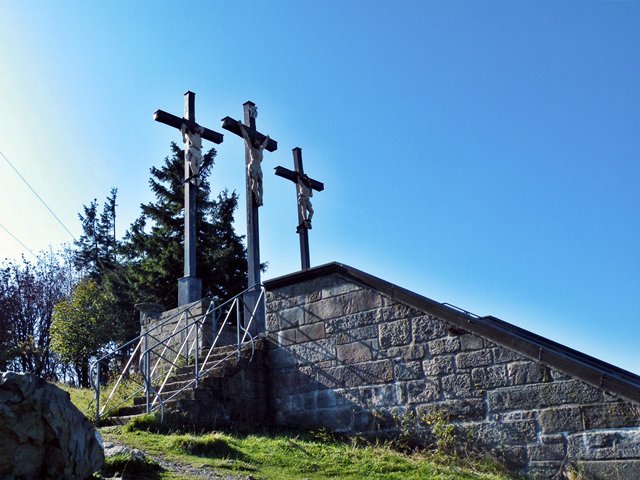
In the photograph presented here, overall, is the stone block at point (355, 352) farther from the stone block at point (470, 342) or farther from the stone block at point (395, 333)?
the stone block at point (470, 342)

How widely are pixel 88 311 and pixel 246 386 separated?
473 inches

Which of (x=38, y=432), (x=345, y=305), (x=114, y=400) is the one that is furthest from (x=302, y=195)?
(x=38, y=432)

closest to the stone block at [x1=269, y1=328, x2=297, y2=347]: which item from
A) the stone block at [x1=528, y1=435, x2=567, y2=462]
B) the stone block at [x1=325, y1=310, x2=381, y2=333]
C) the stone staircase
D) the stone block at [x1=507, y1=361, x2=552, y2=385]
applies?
the stone staircase

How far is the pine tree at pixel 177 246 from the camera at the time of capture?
21594 millimetres

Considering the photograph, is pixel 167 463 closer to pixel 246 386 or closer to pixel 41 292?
pixel 246 386

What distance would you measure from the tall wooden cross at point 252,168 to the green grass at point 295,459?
15.6 ft

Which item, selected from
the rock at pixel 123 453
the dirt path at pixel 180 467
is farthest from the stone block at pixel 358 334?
the rock at pixel 123 453

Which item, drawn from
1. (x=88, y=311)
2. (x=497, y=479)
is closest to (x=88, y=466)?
(x=497, y=479)

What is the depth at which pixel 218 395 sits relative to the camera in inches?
354

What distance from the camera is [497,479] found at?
23.4 feet

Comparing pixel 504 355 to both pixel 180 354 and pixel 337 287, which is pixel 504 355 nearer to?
pixel 337 287

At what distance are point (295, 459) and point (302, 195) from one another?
25.8 ft

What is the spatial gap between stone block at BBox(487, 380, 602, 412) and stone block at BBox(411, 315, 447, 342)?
92 cm

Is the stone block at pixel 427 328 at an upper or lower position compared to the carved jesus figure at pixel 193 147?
lower
